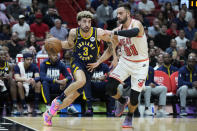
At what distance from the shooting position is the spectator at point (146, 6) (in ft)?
53.4

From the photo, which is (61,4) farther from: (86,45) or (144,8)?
(86,45)

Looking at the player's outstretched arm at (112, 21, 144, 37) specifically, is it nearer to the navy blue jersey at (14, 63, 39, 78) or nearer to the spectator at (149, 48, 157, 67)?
the navy blue jersey at (14, 63, 39, 78)

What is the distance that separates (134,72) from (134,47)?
441 mm

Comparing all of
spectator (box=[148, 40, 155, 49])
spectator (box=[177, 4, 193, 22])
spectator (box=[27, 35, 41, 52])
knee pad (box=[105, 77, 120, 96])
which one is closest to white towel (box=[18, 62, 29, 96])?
spectator (box=[27, 35, 41, 52])

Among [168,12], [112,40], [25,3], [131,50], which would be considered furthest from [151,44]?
[131,50]

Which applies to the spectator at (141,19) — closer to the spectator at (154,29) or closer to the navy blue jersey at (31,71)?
the spectator at (154,29)

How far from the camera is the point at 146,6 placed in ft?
54.1

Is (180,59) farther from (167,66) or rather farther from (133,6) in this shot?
(133,6)

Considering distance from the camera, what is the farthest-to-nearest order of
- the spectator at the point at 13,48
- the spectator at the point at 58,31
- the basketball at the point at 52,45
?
the spectator at the point at 58,31 < the spectator at the point at 13,48 < the basketball at the point at 52,45

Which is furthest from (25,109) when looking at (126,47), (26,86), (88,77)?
(126,47)

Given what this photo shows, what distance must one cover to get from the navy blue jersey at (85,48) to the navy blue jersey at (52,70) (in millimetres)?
2716

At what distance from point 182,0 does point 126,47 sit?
401 inches

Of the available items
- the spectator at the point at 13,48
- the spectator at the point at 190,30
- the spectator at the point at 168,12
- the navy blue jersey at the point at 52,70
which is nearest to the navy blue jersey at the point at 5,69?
the navy blue jersey at the point at 52,70

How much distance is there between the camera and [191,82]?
445 inches
